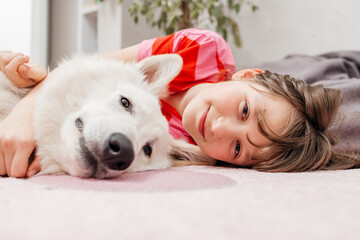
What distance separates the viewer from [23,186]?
860mm

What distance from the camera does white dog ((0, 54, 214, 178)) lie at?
3.20 feet

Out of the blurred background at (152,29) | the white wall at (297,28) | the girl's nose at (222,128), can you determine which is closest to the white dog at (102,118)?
the girl's nose at (222,128)

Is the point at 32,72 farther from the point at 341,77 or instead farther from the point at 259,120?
the point at 341,77

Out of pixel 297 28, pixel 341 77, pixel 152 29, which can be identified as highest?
pixel 297 28

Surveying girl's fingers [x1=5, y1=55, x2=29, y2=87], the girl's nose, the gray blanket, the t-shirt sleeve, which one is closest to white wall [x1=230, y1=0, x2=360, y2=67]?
the gray blanket

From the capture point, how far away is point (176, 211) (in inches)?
24.0

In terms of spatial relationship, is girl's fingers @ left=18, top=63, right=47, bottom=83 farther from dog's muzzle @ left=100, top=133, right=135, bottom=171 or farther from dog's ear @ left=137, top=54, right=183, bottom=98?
dog's muzzle @ left=100, top=133, right=135, bottom=171

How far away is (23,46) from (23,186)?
9.82ft

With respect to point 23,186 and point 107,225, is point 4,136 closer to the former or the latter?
point 23,186

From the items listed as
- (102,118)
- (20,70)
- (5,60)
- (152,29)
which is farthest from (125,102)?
(152,29)

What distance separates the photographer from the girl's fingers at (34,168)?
3.61 ft

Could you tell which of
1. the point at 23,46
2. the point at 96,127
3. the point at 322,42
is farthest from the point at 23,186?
the point at 322,42

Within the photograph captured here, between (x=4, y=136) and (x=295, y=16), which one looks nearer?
(x=4, y=136)

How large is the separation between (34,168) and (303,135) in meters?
1.19
